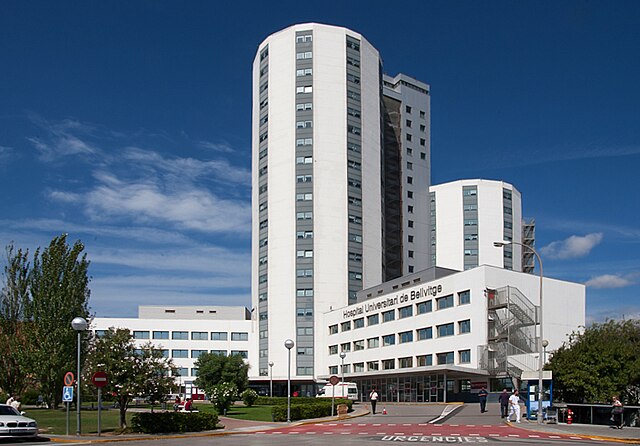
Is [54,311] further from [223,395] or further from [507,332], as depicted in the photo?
[507,332]

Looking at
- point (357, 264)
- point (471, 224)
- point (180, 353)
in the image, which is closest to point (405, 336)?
point (357, 264)

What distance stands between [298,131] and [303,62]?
10212mm

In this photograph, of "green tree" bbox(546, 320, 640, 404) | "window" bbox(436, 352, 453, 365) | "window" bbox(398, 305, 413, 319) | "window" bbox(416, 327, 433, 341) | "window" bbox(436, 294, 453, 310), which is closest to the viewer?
"green tree" bbox(546, 320, 640, 404)

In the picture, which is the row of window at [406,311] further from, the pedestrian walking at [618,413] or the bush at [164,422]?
the bush at [164,422]

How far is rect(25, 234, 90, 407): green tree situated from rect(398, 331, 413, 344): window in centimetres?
3586

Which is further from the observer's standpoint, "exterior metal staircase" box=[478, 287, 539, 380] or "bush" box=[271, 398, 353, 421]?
"exterior metal staircase" box=[478, 287, 539, 380]

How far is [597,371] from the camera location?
39500mm

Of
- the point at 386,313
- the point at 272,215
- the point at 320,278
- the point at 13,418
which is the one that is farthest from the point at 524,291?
the point at 13,418

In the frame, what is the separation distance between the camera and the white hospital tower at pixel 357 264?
232ft

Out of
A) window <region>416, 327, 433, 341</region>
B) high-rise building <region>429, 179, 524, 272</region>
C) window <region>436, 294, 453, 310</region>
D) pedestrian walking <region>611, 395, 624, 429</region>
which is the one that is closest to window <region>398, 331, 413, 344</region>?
window <region>416, 327, 433, 341</region>

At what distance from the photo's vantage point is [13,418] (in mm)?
27141

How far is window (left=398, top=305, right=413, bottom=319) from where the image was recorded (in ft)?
260

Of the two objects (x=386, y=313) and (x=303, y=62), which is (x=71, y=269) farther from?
(x=303, y=62)

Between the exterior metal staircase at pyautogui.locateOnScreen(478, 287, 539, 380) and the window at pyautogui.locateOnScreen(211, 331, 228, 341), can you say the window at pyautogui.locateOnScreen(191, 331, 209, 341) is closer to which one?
the window at pyautogui.locateOnScreen(211, 331, 228, 341)
